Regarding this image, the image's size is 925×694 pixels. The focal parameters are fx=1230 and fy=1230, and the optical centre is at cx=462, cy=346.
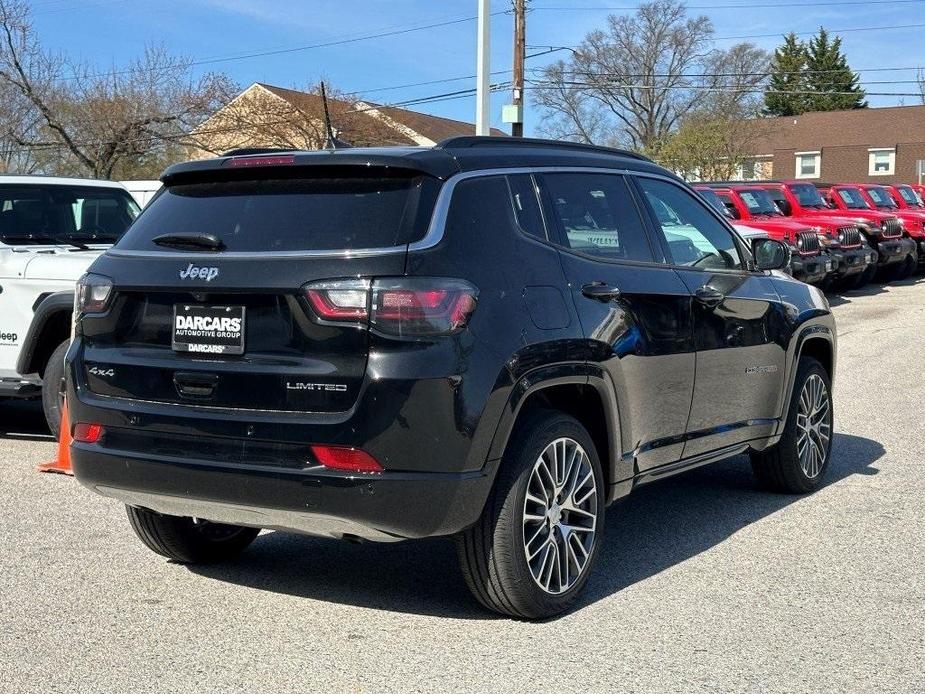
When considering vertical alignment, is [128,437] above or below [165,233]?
below

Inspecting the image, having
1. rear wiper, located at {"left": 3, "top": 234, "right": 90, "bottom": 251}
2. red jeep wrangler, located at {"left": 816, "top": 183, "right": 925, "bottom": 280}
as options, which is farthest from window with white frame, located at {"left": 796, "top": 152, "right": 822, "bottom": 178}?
rear wiper, located at {"left": 3, "top": 234, "right": 90, "bottom": 251}

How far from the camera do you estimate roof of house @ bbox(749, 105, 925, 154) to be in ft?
213

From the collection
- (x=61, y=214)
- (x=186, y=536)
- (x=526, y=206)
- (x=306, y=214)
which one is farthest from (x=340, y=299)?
(x=61, y=214)

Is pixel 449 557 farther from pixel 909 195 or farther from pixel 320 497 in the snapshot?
pixel 909 195

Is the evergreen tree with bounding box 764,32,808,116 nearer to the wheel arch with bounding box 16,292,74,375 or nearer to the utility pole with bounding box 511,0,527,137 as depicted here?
the utility pole with bounding box 511,0,527,137

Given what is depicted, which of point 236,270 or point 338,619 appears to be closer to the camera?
point 236,270

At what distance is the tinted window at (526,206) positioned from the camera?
Answer: 502 cm

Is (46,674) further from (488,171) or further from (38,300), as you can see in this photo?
(38,300)

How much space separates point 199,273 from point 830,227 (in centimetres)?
1784

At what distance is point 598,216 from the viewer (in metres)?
5.58

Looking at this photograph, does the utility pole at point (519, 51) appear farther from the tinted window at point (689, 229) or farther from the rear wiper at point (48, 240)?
the tinted window at point (689, 229)

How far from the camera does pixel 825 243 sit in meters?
20.4

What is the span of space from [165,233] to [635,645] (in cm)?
247

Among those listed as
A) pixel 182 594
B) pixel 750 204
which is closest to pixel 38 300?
pixel 182 594
